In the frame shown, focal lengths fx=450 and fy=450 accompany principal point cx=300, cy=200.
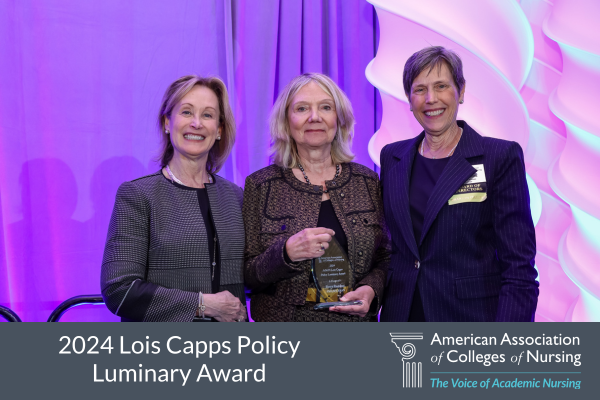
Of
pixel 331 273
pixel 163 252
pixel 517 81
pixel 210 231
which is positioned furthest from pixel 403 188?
pixel 517 81

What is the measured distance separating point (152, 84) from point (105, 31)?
374 mm

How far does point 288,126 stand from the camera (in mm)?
2016

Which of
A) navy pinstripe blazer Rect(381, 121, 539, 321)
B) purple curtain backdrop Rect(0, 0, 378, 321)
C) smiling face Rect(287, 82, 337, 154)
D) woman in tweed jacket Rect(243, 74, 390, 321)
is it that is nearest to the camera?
navy pinstripe blazer Rect(381, 121, 539, 321)

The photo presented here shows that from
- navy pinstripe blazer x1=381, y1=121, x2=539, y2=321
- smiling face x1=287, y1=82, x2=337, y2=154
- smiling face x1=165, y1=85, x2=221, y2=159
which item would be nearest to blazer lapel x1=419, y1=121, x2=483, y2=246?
navy pinstripe blazer x1=381, y1=121, x2=539, y2=321

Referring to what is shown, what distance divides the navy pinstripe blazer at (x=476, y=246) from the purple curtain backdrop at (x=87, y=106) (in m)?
1.49

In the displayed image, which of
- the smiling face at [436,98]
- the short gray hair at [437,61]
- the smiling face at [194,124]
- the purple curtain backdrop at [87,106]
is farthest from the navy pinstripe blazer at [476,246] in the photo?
the purple curtain backdrop at [87,106]

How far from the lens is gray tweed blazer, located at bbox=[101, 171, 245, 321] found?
154 centimetres

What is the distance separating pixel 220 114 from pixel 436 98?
0.90 metres

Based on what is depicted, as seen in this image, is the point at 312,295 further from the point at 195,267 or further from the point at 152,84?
the point at 152,84

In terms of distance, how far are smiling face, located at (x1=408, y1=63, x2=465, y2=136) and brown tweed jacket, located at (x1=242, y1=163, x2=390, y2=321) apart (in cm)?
41

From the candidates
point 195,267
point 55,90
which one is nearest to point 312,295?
point 195,267

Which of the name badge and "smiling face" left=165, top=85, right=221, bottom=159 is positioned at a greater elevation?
"smiling face" left=165, top=85, right=221, bottom=159
